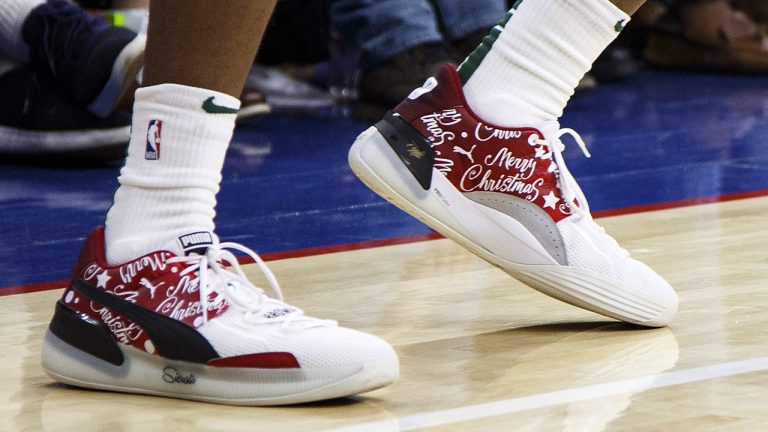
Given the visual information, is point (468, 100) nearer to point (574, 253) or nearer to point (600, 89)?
point (574, 253)

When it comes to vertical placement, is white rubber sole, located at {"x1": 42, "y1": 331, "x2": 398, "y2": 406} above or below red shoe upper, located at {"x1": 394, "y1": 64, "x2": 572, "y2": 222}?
below

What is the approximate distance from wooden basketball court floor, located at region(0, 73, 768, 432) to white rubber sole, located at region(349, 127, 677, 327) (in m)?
0.02

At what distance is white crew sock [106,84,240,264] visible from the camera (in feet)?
3.12

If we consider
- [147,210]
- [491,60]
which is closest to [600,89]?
[491,60]

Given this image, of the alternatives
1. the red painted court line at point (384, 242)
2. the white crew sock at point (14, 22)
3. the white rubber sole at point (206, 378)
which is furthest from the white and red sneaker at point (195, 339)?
the white crew sock at point (14, 22)

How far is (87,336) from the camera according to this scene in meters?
0.97

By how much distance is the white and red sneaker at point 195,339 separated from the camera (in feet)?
2.92

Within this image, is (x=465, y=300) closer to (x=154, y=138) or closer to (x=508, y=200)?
(x=508, y=200)

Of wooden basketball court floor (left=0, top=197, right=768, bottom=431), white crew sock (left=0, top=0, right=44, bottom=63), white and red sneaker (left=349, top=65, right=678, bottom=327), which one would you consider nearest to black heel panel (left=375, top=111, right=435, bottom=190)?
white and red sneaker (left=349, top=65, right=678, bottom=327)

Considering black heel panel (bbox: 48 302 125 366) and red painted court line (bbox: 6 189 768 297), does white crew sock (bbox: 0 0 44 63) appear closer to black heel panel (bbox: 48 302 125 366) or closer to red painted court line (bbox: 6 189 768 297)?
red painted court line (bbox: 6 189 768 297)

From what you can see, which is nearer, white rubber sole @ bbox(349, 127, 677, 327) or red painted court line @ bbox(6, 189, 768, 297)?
white rubber sole @ bbox(349, 127, 677, 327)

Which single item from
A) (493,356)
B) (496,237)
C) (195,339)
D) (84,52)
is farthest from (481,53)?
(84,52)

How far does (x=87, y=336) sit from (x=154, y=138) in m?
0.16

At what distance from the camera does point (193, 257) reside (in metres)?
0.96
